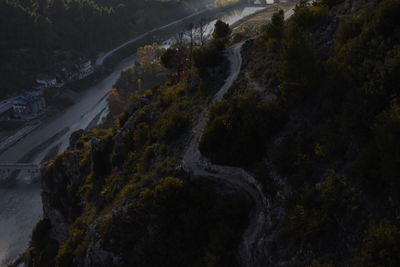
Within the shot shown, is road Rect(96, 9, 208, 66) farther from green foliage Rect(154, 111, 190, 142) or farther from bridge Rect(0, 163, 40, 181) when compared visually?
Result: green foliage Rect(154, 111, 190, 142)

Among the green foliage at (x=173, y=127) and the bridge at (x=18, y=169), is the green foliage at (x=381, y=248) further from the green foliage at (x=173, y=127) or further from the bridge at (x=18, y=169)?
the bridge at (x=18, y=169)

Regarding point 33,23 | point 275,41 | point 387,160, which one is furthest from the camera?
point 33,23

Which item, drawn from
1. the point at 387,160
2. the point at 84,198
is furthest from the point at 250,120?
the point at 84,198

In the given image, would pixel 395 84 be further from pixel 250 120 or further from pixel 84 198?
pixel 84 198

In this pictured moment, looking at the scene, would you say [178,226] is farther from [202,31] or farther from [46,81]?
[46,81]

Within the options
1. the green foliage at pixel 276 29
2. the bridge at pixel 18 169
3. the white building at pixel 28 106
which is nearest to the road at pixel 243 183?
the green foliage at pixel 276 29

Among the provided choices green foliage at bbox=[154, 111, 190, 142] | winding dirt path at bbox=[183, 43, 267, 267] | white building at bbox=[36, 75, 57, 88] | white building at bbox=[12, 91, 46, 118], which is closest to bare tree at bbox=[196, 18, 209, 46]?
green foliage at bbox=[154, 111, 190, 142]

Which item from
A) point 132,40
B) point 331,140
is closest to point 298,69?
point 331,140
